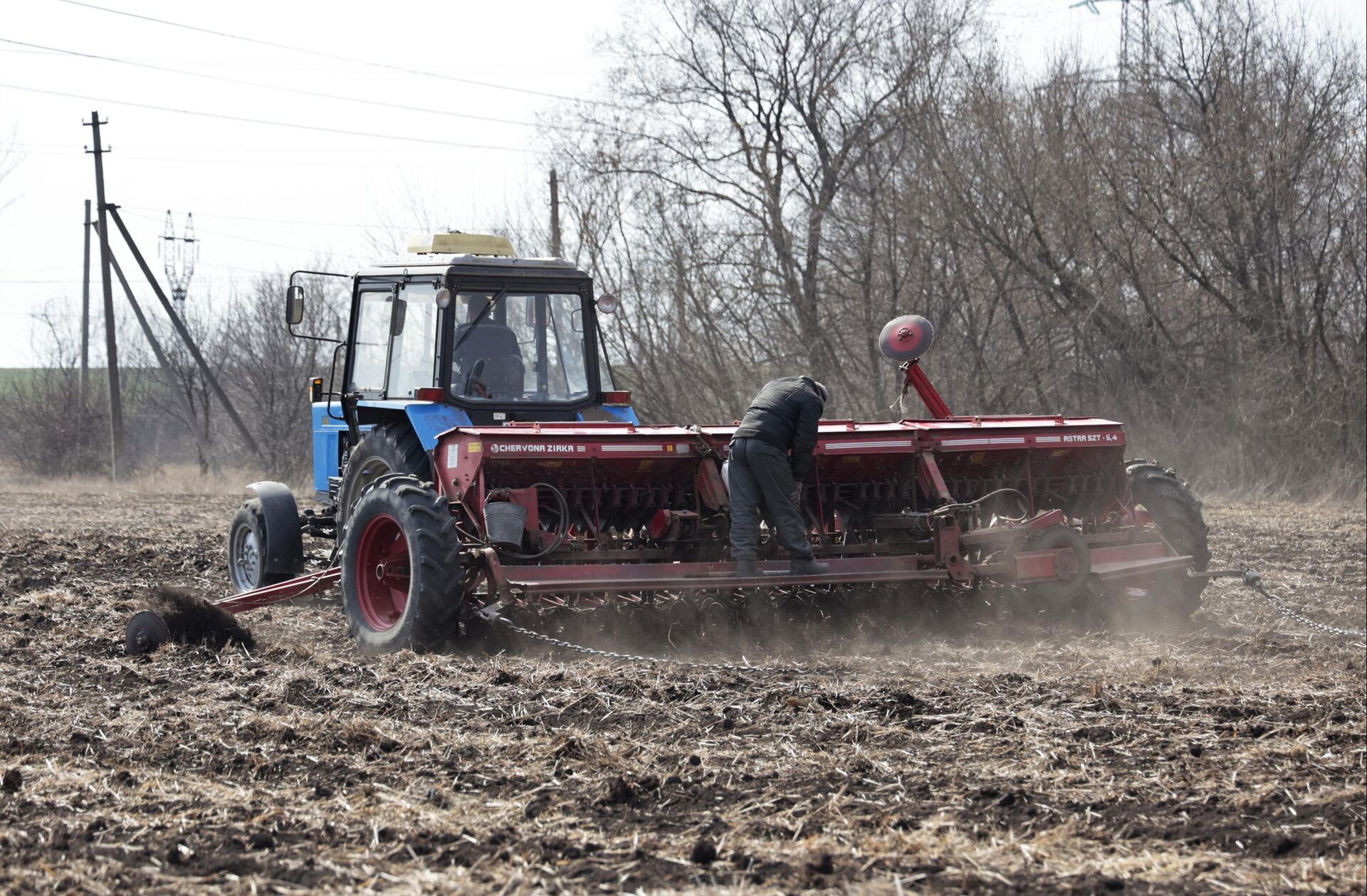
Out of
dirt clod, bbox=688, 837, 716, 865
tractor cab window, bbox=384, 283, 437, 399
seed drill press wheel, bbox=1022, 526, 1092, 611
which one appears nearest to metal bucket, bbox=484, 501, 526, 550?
tractor cab window, bbox=384, 283, 437, 399

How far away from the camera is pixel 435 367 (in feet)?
29.9

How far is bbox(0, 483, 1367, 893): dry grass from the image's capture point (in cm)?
393

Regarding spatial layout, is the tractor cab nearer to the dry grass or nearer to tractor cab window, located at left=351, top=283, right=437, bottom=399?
tractor cab window, located at left=351, top=283, right=437, bottom=399

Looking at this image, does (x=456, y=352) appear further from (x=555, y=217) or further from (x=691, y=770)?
(x=555, y=217)

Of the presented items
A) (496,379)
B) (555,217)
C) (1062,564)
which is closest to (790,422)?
(1062,564)

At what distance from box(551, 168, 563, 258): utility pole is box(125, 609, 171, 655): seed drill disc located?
18342mm

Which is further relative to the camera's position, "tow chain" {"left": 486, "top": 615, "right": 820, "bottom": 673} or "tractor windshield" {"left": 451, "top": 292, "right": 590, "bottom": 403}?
"tractor windshield" {"left": 451, "top": 292, "right": 590, "bottom": 403}

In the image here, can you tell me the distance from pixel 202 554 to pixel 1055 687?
9.15m

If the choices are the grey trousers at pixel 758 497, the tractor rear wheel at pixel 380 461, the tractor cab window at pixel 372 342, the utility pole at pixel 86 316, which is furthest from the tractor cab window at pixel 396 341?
the utility pole at pixel 86 316

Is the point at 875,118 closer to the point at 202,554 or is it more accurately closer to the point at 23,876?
the point at 202,554

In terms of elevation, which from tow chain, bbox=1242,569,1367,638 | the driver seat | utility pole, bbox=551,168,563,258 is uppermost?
utility pole, bbox=551,168,563,258

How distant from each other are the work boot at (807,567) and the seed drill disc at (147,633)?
11.2ft

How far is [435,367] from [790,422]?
247 cm

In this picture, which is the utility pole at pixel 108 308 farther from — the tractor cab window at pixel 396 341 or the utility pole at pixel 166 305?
the tractor cab window at pixel 396 341
